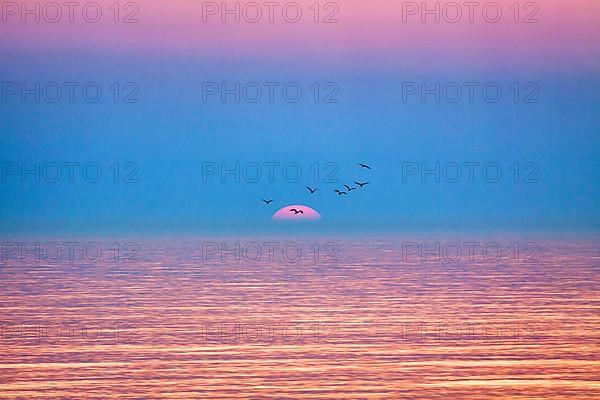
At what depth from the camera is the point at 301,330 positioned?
550 centimetres

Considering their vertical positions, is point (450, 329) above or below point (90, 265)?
below

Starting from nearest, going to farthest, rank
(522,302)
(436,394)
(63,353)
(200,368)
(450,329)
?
(436,394)
(200,368)
(63,353)
(450,329)
(522,302)

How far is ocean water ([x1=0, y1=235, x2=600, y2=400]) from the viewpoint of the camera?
4102mm

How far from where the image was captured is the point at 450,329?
5520mm

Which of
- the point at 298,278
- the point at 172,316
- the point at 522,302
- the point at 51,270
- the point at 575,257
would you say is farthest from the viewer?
the point at 575,257

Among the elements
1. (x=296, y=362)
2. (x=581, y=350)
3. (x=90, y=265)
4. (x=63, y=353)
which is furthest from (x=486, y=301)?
(x=90, y=265)

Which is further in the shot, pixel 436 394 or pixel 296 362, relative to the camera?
pixel 296 362


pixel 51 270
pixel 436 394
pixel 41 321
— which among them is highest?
pixel 51 270

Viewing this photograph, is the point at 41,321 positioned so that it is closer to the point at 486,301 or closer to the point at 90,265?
the point at 486,301

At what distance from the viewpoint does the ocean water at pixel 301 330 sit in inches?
161

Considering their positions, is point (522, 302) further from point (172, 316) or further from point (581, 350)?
point (172, 316)

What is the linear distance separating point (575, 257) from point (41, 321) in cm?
697

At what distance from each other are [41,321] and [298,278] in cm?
326

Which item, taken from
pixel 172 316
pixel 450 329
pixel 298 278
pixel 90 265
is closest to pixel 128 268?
pixel 90 265
